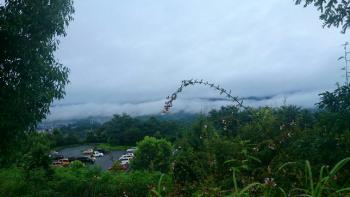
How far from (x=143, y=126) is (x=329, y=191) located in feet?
369

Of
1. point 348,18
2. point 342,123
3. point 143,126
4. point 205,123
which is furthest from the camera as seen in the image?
point 143,126

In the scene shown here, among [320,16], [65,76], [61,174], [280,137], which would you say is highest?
[320,16]

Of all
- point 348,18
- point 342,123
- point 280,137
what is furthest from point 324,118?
point 348,18

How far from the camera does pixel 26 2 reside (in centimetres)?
1533

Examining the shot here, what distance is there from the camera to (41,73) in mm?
15562

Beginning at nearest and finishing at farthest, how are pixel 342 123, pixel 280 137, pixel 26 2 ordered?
pixel 280 137, pixel 342 123, pixel 26 2

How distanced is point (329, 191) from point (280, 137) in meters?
1.09

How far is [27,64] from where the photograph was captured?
50.4 feet

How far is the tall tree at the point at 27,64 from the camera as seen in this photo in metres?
14.9

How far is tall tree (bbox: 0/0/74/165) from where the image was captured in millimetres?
14875

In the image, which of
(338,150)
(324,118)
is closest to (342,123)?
(324,118)

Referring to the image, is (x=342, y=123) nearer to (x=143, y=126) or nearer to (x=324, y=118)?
(x=324, y=118)

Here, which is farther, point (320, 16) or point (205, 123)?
point (320, 16)

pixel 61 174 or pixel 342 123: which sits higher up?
pixel 342 123
